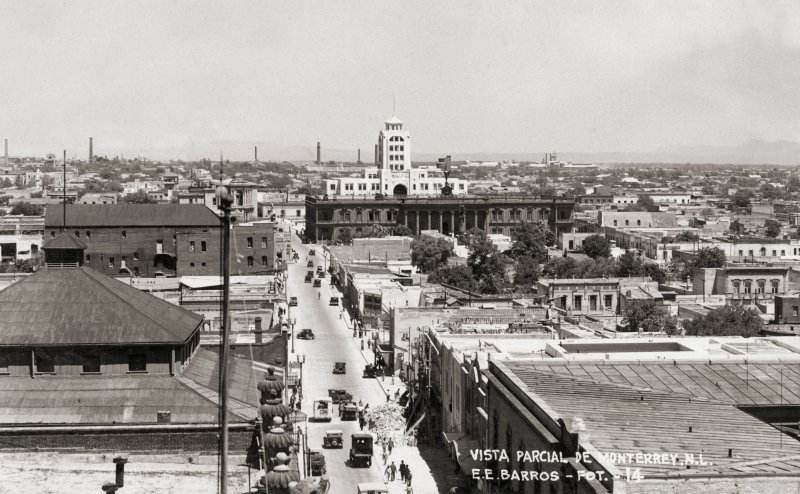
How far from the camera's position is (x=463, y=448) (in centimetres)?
4797

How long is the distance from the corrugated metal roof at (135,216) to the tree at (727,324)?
4358 cm

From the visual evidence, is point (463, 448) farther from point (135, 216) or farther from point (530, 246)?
point (530, 246)

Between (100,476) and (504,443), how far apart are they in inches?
532

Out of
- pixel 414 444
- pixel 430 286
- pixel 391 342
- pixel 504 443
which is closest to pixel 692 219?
pixel 430 286

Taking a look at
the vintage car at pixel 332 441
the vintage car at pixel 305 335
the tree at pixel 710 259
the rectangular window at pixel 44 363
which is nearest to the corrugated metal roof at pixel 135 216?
the vintage car at pixel 305 335

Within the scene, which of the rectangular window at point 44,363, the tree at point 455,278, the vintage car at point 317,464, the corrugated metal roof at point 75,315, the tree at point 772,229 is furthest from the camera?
the tree at point 772,229

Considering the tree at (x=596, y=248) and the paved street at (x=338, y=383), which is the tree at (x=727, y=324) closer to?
the paved street at (x=338, y=383)

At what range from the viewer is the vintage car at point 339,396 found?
64.8 metres

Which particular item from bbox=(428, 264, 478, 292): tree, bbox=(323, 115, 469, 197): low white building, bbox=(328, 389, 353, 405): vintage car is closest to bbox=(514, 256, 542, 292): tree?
bbox=(428, 264, 478, 292): tree

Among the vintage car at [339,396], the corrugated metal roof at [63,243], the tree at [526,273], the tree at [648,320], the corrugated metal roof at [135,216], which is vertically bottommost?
the vintage car at [339,396]

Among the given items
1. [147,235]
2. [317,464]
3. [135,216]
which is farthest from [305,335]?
[317,464]

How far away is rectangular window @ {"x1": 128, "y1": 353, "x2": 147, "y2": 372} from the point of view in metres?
37.7

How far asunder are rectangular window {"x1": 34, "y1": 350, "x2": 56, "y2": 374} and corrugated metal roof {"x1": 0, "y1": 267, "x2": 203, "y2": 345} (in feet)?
1.48

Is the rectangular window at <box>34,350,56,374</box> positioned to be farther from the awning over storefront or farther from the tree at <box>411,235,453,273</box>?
the tree at <box>411,235,453,273</box>
